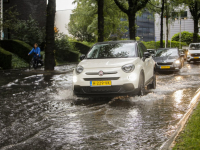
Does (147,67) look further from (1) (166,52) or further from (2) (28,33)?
(2) (28,33)

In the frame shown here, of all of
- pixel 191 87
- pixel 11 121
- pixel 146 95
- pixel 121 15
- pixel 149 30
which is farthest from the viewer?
pixel 149 30

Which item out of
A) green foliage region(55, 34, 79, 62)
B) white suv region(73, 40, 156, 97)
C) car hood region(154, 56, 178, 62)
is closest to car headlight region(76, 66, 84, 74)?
white suv region(73, 40, 156, 97)

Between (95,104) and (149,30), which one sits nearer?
(95,104)

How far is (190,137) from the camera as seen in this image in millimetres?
4770

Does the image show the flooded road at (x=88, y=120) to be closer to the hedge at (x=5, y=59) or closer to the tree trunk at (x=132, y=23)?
the hedge at (x=5, y=59)

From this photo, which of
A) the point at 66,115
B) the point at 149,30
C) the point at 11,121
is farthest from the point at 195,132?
the point at 149,30

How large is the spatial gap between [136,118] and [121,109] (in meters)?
1.04

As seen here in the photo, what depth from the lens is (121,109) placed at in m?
7.67

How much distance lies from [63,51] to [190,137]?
25.4 metres

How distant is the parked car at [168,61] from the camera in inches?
717

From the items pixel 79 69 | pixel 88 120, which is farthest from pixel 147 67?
pixel 88 120

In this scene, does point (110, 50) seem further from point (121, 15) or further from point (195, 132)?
point (121, 15)

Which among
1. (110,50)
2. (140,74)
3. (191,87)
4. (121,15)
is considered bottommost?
(191,87)

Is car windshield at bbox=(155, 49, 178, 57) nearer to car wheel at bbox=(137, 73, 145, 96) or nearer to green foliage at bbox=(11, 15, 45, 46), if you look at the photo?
car wheel at bbox=(137, 73, 145, 96)
